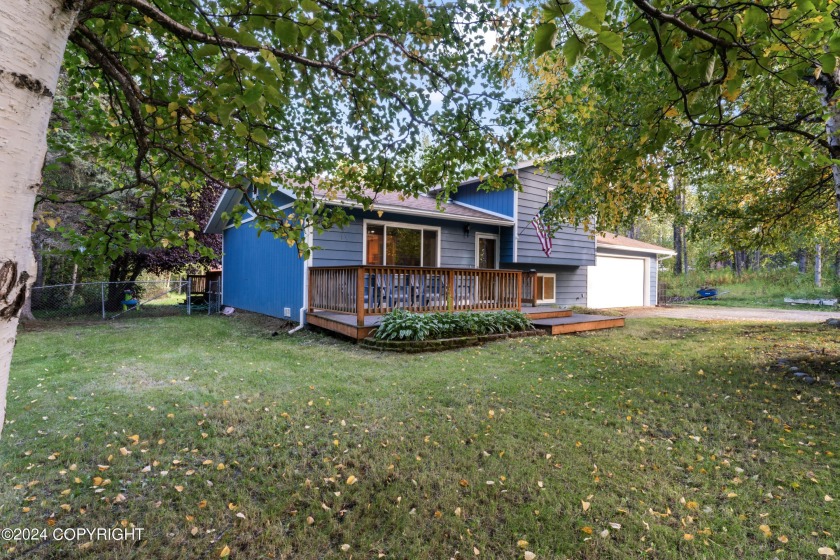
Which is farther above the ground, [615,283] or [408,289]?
[615,283]

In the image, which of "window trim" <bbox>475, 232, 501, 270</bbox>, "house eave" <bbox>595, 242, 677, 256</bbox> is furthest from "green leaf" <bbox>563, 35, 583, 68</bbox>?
"house eave" <bbox>595, 242, 677, 256</bbox>

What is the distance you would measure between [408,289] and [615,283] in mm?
11549

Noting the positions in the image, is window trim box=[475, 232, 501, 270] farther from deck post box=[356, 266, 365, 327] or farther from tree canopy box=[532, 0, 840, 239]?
deck post box=[356, 266, 365, 327]

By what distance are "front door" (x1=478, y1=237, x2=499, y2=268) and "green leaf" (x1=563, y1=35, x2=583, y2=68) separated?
10.4 m

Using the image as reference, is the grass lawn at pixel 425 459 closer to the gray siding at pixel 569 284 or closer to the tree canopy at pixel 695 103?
the tree canopy at pixel 695 103

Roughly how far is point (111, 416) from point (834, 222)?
13309 mm

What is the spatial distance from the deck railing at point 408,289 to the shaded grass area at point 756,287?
14.7 meters

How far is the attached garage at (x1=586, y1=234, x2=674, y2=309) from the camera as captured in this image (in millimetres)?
15055

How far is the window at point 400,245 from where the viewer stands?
9.70 m

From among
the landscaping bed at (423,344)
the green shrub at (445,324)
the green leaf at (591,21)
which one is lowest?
the landscaping bed at (423,344)

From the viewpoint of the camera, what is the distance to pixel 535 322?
8.87 meters

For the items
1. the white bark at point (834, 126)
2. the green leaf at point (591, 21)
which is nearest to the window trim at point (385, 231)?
the white bark at point (834, 126)

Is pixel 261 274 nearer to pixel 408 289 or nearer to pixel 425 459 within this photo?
pixel 408 289

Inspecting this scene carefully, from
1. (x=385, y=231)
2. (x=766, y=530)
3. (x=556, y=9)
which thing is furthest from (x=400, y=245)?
(x=556, y=9)
